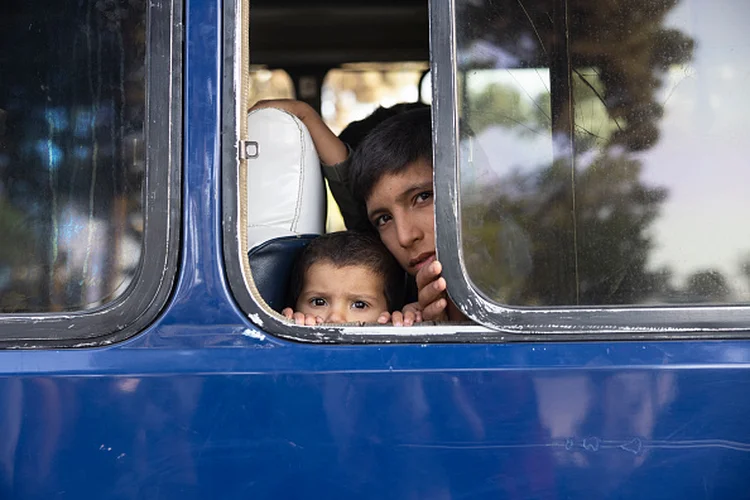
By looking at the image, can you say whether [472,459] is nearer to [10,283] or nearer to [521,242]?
[521,242]

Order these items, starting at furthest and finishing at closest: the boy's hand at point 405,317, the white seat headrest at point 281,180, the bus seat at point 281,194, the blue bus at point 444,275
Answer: the white seat headrest at point 281,180 < the bus seat at point 281,194 < the boy's hand at point 405,317 < the blue bus at point 444,275

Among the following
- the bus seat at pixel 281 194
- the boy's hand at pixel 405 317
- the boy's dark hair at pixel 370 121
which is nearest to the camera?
the boy's hand at pixel 405 317

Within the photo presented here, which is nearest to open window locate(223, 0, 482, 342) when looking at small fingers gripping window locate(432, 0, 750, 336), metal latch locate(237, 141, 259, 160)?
metal latch locate(237, 141, 259, 160)

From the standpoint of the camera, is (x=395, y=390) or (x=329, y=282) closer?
(x=395, y=390)

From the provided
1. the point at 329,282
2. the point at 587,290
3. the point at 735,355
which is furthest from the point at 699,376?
the point at 329,282

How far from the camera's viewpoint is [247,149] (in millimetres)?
1539

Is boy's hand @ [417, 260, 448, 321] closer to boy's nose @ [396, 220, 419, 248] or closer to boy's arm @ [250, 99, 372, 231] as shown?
boy's nose @ [396, 220, 419, 248]

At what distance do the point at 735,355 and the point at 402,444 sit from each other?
2.00 ft

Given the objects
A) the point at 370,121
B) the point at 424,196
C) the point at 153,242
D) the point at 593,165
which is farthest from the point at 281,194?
the point at 370,121

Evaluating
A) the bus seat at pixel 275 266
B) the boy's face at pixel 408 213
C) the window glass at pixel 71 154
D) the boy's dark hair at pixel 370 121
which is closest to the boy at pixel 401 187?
the boy's face at pixel 408 213

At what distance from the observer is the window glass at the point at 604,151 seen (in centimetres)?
152

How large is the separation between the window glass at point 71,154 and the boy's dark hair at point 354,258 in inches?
19.4

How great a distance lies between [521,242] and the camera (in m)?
1.55

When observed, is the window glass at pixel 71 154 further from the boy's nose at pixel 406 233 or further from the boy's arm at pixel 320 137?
the boy's arm at pixel 320 137
